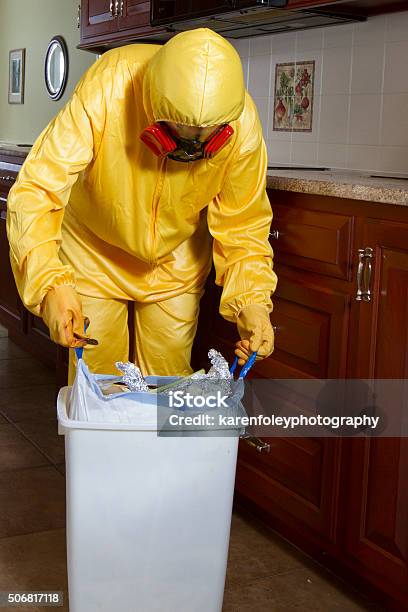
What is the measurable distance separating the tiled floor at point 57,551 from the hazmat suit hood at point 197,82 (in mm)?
1114

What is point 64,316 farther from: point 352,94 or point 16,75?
point 16,75

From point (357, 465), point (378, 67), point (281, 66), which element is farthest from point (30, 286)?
point (281, 66)

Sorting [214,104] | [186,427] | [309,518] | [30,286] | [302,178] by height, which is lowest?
[309,518]

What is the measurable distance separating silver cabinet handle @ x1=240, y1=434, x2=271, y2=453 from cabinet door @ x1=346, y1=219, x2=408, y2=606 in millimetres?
335

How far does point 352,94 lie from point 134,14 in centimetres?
106

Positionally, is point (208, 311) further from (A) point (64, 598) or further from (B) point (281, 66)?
(B) point (281, 66)

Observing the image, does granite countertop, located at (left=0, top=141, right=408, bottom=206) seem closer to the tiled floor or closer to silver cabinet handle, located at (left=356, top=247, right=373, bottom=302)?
silver cabinet handle, located at (left=356, top=247, right=373, bottom=302)

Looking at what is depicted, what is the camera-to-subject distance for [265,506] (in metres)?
2.31

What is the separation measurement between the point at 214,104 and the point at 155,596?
3.10ft

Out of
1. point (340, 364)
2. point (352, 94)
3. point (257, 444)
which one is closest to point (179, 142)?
point (340, 364)

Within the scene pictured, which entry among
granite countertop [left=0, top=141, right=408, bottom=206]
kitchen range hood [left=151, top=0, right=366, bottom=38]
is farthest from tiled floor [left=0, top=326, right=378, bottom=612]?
kitchen range hood [left=151, top=0, right=366, bottom=38]

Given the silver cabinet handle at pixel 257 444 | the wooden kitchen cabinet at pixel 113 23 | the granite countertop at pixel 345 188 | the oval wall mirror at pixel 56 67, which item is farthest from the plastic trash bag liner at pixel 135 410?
the oval wall mirror at pixel 56 67

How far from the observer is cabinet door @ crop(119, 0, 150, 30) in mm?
3303

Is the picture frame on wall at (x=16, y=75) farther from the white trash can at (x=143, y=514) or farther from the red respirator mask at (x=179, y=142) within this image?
the white trash can at (x=143, y=514)
